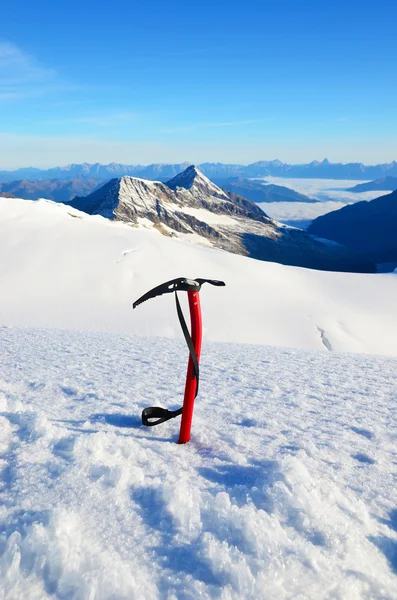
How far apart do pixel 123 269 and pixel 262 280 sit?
14361 millimetres

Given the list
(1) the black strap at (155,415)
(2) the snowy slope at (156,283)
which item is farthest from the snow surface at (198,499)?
(2) the snowy slope at (156,283)

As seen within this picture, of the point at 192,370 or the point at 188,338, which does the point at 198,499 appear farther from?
the point at 188,338

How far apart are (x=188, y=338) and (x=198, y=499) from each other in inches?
60.6

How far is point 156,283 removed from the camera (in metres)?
35.0

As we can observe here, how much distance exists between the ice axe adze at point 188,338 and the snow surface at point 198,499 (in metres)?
0.24

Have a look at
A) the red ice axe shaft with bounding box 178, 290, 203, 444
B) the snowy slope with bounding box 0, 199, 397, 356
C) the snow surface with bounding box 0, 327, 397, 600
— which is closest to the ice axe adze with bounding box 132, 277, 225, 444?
the red ice axe shaft with bounding box 178, 290, 203, 444

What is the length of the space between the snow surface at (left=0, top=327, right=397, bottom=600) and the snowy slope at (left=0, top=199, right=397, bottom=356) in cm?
1989

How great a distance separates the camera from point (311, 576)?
2859 mm

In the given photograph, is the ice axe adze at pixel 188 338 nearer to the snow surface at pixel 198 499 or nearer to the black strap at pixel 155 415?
the black strap at pixel 155 415

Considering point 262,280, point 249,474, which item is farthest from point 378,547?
point 262,280

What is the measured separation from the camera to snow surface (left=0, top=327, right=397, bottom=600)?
2.81m

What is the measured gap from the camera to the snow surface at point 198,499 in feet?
9.21

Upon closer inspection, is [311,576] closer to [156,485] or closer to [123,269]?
[156,485]

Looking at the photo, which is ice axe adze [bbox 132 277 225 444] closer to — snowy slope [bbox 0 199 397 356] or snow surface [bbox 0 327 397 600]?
snow surface [bbox 0 327 397 600]
